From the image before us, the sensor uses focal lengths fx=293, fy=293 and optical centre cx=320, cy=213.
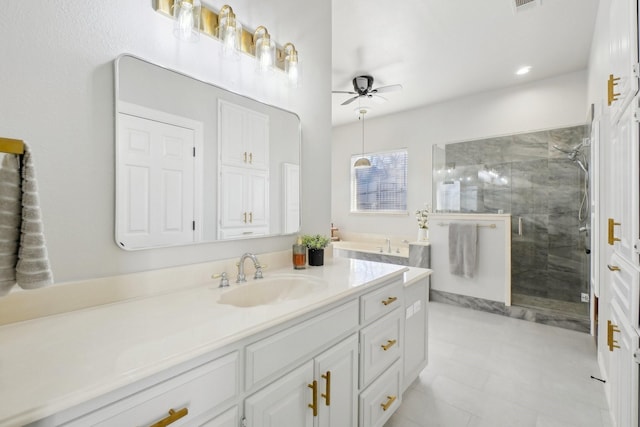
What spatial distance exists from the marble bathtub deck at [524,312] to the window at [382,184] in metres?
1.58

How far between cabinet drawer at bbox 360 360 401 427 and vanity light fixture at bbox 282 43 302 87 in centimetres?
184

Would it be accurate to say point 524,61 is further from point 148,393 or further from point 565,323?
point 148,393

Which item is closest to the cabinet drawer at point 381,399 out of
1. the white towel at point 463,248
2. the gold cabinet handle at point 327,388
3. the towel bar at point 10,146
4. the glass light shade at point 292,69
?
the gold cabinet handle at point 327,388

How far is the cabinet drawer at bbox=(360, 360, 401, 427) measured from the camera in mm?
1480

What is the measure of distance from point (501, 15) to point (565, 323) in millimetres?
3168

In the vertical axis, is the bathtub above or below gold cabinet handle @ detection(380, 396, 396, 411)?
above

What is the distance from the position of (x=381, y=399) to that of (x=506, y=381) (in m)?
1.25

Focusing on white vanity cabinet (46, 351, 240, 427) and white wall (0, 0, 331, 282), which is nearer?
white vanity cabinet (46, 351, 240, 427)

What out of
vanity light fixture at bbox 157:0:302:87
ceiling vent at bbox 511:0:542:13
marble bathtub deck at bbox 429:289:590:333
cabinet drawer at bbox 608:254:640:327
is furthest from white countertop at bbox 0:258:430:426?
marble bathtub deck at bbox 429:289:590:333

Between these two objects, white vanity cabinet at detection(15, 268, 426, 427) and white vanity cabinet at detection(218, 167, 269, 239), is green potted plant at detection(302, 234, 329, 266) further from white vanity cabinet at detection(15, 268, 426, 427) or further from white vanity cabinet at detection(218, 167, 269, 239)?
white vanity cabinet at detection(218, 167, 269, 239)

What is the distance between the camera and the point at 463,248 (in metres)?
3.76

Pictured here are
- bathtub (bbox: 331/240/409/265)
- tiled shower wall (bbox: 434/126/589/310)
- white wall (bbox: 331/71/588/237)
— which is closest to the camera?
tiled shower wall (bbox: 434/126/589/310)

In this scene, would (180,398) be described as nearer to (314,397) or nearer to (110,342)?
(110,342)

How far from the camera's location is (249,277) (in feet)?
5.27
